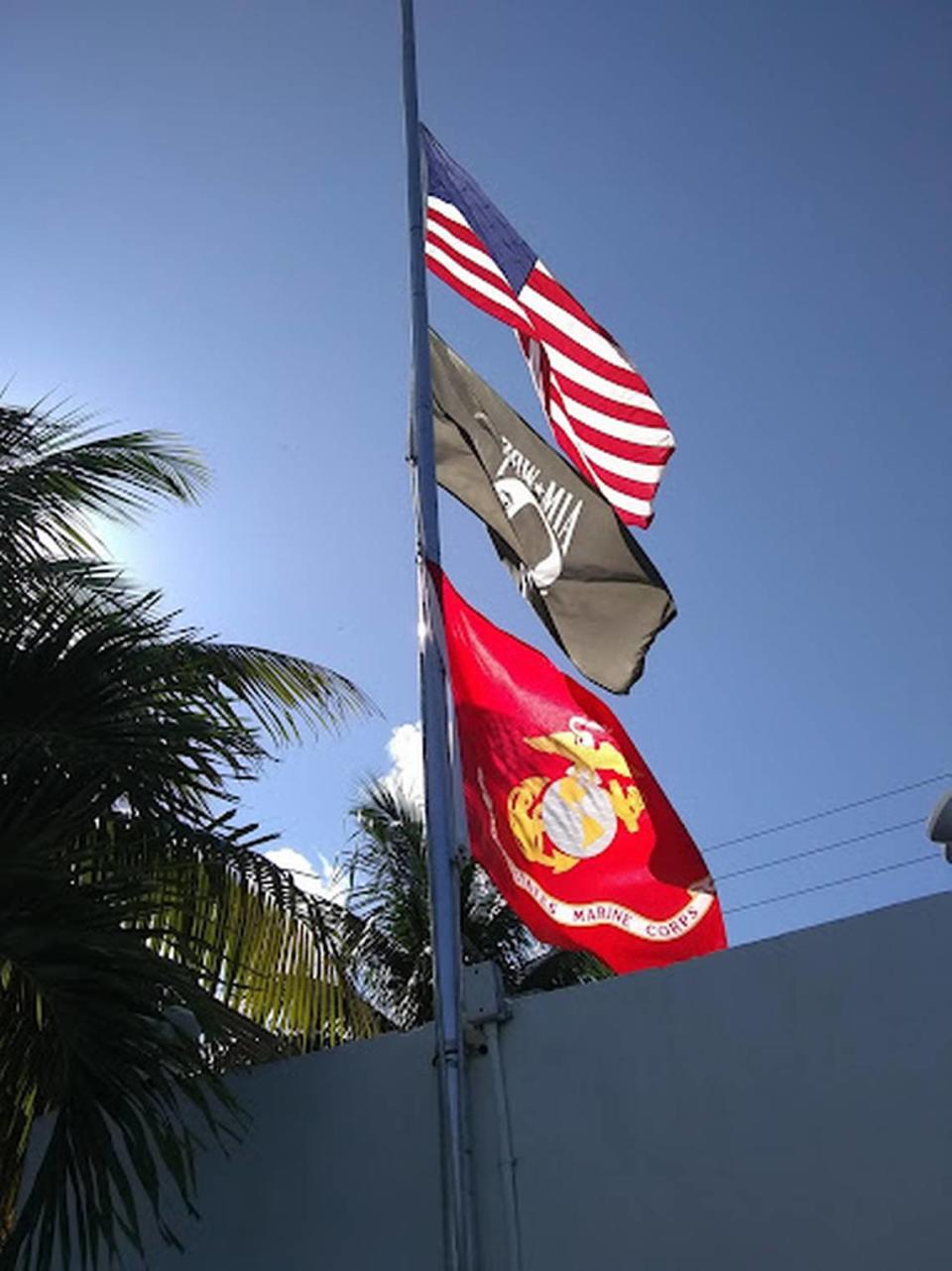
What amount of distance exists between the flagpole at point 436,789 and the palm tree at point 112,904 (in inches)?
34.4

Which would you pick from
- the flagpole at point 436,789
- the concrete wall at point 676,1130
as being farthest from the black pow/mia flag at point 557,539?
the concrete wall at point 676,1130

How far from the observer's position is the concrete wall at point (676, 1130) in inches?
194

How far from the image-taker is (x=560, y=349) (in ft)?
26.0

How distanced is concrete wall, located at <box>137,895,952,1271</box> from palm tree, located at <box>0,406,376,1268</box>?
0.59 meters

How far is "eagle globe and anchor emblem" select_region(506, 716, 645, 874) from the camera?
6281 millimetres

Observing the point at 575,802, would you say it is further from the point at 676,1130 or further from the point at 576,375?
the point at 576,375

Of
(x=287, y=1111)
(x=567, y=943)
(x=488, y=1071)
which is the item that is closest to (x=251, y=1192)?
(x=287, y=1111)

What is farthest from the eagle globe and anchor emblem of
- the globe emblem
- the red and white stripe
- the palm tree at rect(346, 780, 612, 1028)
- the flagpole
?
the palm tree at rect(346, 780, 612, 1028)

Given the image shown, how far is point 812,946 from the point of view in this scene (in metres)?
5.31

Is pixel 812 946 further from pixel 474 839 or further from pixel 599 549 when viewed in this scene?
pixel 599 549

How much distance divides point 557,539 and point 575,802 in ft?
4.22

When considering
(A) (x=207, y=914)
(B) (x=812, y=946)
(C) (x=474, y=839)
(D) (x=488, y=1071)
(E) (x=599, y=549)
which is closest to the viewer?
(B) (x=812, y=946)

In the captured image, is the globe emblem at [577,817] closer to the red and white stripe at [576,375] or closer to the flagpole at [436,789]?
the flagpole at [436,789]

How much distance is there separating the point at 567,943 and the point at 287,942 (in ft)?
7.25
